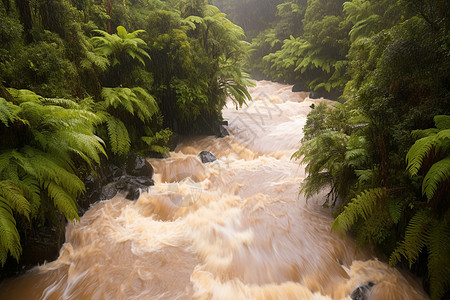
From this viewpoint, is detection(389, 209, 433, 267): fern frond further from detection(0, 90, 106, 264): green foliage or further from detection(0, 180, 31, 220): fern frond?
detection(0, 180, 31, 220): fern frond

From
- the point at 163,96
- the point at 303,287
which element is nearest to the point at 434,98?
the point at 303,287

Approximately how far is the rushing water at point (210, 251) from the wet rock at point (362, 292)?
6 cm

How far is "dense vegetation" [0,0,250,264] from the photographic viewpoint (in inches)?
119

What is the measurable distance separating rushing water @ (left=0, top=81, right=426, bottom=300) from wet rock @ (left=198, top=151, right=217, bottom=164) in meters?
1.04

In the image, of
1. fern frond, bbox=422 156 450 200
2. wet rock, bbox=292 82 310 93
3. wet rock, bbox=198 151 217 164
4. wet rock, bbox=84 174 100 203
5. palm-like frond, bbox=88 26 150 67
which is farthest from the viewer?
wet rock, bbox=292 82 310 93

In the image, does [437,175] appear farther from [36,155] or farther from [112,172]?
[112,172]

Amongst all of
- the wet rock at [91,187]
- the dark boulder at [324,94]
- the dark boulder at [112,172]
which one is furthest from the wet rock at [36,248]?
the dark boulder at [324,94]

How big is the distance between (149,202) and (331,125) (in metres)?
4.29

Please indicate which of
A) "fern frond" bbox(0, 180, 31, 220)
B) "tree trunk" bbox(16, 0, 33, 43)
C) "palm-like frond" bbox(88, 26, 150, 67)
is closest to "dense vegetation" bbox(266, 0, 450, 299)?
"fern frond" bbox(0, 180, 31, 220)

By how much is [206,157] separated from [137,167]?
90.9 inches

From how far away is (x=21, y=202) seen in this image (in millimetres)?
2557

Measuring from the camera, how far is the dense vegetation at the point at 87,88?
3.02 m

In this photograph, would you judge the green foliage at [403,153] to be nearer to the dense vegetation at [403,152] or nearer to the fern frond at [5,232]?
the dense vegetation at [403,152]

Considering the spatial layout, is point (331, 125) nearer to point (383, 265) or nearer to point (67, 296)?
point (383, 265)
